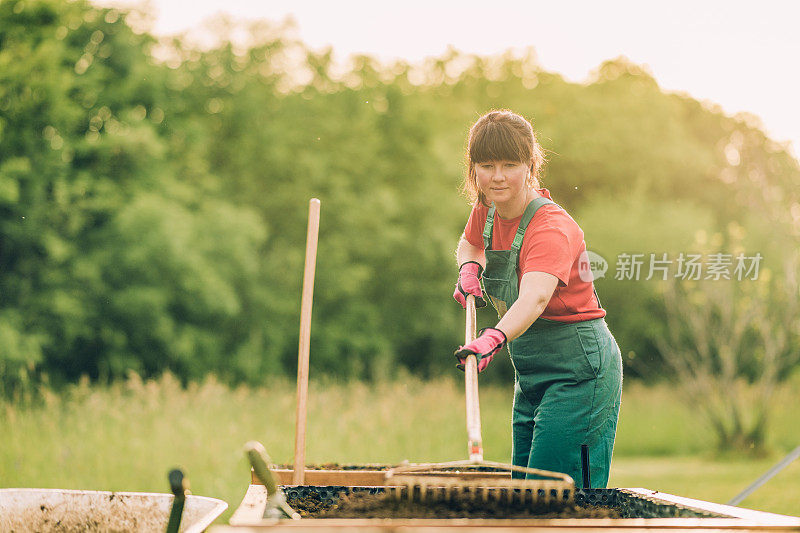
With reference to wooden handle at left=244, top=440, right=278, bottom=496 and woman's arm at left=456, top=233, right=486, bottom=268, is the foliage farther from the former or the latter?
wooden handle at left=244, top=440, right=278, bottom=496

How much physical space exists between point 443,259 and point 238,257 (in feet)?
14.9

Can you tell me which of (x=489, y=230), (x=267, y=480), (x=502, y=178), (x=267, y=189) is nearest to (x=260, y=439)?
(x=489, y=230)

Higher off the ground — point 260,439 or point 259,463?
point 259,463

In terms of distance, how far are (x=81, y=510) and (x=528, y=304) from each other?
1.72 metres

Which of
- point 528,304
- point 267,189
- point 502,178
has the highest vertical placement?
point 267,189

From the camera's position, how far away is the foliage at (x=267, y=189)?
10.9 meters

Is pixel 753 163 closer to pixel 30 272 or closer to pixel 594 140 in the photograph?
pixel 594 140

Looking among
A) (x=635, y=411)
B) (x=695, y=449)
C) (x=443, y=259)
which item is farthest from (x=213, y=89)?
(x=695, y=449)

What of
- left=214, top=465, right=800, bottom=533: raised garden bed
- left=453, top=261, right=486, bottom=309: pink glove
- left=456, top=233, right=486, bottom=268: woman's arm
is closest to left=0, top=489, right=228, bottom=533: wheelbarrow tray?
left=214, top=465, right=800, bottom=533: raised garden bed

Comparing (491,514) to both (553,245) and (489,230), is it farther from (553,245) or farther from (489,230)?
(489,230)

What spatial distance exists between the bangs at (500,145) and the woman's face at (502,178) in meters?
0.02

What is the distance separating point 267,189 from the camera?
52.3ft

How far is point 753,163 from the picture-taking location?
1323 centimetres

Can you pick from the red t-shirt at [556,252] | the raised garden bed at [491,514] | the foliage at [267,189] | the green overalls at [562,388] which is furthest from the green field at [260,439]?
the raised garden bed at [491,514]
